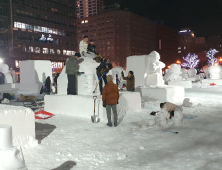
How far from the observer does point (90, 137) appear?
212 inches

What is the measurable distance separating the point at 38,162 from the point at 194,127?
4004mm

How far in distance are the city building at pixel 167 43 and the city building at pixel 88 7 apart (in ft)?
187

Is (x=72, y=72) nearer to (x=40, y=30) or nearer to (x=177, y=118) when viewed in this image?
(x=177, y=118)

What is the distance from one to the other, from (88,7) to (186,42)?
75300 millimetres

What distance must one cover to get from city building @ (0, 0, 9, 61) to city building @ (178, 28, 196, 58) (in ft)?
296

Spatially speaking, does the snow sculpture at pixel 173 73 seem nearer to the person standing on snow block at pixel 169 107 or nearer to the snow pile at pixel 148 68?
the snow pile at pixel 148 68

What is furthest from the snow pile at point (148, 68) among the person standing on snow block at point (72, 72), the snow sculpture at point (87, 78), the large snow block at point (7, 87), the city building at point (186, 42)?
the city building at point (186, 42)

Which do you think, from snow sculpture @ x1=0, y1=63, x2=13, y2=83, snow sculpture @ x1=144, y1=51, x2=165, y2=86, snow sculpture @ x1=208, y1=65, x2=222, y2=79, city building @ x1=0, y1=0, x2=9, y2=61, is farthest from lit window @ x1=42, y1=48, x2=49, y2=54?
snow sculpture @ x1=144, y1=51, x2=165, y2=86

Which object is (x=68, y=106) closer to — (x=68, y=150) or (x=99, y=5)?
(x=68, y=150)

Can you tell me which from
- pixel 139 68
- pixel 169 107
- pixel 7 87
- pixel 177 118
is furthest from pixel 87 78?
pixel 7 87

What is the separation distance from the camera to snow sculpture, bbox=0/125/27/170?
231 centimetres

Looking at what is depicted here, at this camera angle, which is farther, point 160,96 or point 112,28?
point 112,28

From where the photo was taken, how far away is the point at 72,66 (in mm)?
8094

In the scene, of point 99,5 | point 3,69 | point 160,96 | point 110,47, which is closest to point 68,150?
point 160,96
